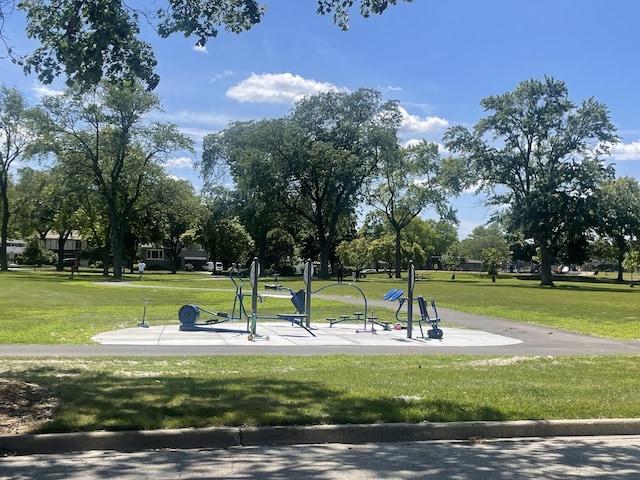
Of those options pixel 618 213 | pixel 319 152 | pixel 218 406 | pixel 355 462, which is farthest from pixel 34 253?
pixel 355 462

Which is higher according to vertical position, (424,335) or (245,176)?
(245,176)

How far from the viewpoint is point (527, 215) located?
61031 mm

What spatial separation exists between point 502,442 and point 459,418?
0.55 metres

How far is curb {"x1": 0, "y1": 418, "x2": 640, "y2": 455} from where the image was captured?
5996mm

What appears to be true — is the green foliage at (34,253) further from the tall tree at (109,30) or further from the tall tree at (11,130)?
the tall tree at (109,30)

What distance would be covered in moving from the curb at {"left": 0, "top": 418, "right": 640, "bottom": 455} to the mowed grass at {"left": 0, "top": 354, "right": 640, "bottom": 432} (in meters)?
Result: 0.20

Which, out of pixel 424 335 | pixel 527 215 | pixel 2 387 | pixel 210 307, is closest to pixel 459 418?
pixel 2 387

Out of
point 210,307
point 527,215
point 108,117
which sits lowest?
point 210,307

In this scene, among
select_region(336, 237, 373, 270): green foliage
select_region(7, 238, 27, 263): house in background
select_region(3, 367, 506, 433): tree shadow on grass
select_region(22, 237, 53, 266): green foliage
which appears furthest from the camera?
select_region(7, 238, 27, 263): house in background

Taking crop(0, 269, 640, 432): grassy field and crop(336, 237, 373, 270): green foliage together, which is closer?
crop(0, 269, 640, 432): grassy field

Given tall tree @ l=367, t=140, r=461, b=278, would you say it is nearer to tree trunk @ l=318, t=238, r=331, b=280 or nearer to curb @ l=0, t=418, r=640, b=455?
tree trunk @ l=318, t=238, r=331, b=280

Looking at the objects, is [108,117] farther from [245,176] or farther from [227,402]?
[227,402]

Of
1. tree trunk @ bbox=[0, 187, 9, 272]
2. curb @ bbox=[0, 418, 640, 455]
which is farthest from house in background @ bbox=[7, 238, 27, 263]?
curb @ bbox=[0, 418, 640, 455]

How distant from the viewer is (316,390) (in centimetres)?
821
